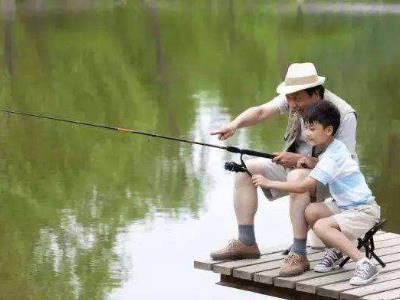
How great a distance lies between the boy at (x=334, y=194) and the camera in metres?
6.92

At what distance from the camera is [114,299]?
7.95 meters

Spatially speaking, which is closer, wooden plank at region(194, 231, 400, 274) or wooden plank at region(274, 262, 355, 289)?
wooden plank at region(274, 262, 355, 289)

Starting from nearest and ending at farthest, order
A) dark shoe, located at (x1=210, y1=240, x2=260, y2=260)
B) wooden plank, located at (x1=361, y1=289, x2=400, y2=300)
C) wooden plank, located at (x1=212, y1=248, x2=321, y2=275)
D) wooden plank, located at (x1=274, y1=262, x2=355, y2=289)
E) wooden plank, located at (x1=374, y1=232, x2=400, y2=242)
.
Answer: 1. wooden plank, located at (x1=361, y1=289, x2=400, y2=300)
2. wooden plank, located at (x1=274, y1=262, x2=355, y2=289)
3. wooden plank, located at (x1=212, y1=248, x2=321, y2=275)
4. dark shoe, located at (x1=210, y1=240, x2=260, y2=260)
5. wooden plank, located at (x1=374, y1=232, x2=400, y2=242)

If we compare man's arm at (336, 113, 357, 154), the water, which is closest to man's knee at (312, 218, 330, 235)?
man's arm at (336, 113, 357, 154)

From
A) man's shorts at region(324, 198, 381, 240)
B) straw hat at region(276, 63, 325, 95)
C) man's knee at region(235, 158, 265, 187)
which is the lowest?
man's shorts at region(324, 198, 381, 240)

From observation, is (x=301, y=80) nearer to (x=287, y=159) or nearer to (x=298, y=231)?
(x=287, y=159)

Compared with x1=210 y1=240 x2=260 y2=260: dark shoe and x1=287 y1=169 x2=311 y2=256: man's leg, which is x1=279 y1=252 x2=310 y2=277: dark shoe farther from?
x1=210 y1=240 x2=260 y2=260: dark shoe

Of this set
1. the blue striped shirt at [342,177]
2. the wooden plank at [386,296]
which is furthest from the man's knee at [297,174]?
the wooden plank at [386,296]

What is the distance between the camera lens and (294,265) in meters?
7.01

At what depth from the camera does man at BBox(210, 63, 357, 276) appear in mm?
7062

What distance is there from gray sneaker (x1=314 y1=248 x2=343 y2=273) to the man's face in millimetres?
729

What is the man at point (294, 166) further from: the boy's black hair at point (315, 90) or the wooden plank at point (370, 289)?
the wooden plank at point (370, 289)

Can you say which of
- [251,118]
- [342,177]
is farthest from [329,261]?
[251,118]

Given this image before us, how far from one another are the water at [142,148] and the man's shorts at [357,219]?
122 centimetres
